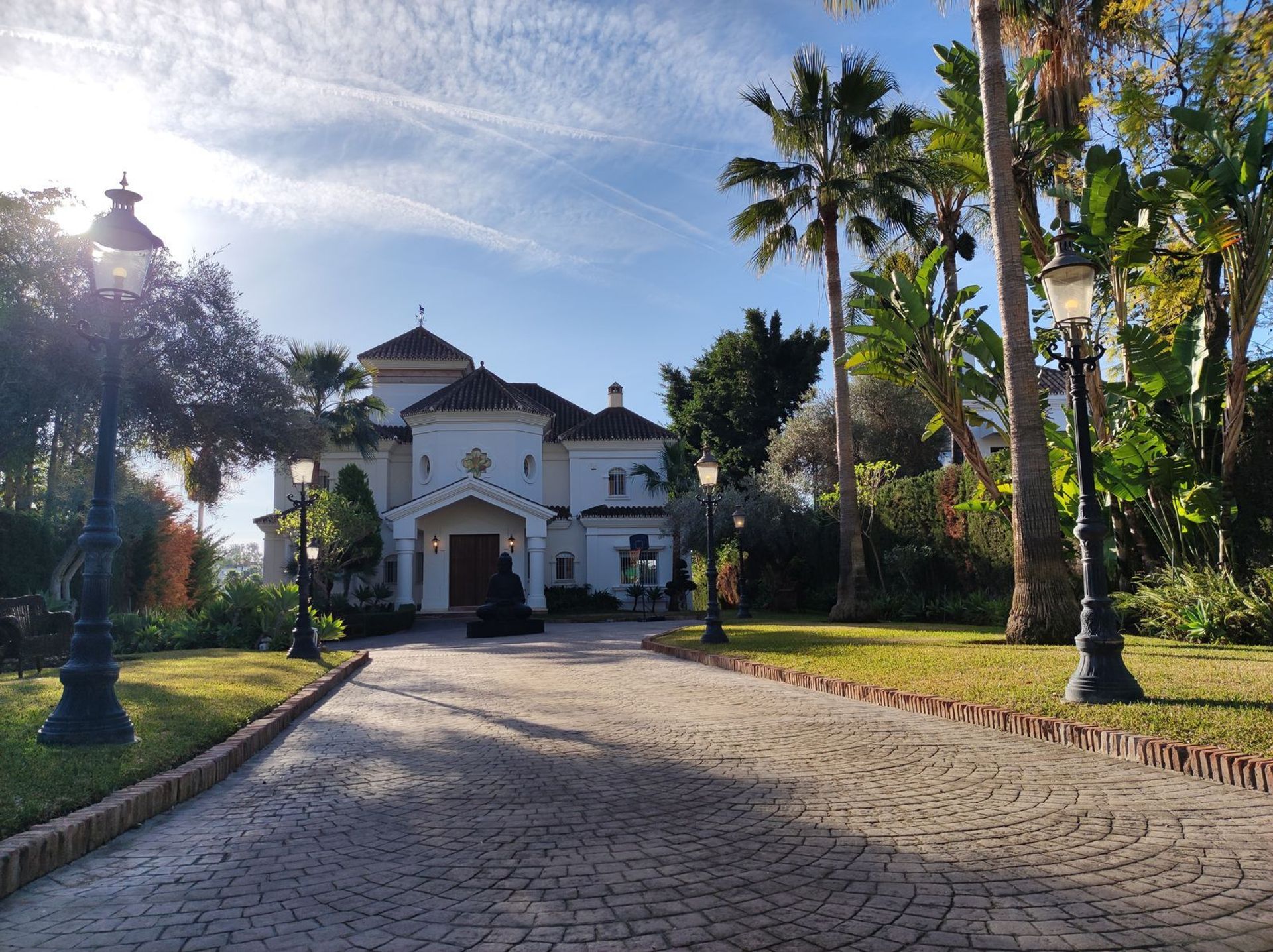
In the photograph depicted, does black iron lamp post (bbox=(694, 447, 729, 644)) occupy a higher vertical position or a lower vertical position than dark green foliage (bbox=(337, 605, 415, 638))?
higher

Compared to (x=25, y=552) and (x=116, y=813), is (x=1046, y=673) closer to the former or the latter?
(x=116, y=813)

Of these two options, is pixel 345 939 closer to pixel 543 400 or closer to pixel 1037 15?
pixel 1037 15

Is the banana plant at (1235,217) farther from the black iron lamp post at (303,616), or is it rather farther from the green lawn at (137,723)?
the black iron lamp post at (303,616)

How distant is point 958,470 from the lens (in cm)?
2131

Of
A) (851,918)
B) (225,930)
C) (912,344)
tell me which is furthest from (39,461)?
(851,918)

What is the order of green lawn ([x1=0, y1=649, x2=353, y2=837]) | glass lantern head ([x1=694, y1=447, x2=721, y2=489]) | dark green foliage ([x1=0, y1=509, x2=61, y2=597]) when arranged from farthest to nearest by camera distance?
dark green foliage ([x1=0, y1=509, x2=61, y2=597])
glass lantern head ([x1=694, y1=447, x2=721, y2=489])
green lawn ([x1=0, y1=649, x2=353, y2=837])

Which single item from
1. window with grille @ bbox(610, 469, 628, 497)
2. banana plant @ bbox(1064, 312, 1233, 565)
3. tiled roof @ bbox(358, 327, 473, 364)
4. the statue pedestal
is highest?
tiled roof @ bbox(358, 327, 473, 364)

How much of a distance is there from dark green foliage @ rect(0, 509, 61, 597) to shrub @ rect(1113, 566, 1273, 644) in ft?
74.6

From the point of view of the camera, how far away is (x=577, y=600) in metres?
35.0

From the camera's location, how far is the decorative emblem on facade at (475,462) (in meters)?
35.7

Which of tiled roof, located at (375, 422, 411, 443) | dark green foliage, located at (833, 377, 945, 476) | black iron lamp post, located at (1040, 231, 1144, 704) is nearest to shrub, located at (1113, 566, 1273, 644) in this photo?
black iron lamp post, located at (1040, 231, 1144, 704)

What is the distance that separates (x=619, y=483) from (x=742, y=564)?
13576 mm

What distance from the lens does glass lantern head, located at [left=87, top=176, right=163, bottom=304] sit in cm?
726

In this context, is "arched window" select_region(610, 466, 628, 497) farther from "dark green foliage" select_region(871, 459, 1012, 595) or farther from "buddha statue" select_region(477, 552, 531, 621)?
"dark green foliage" select_region(871, 459, 1012, 595)
